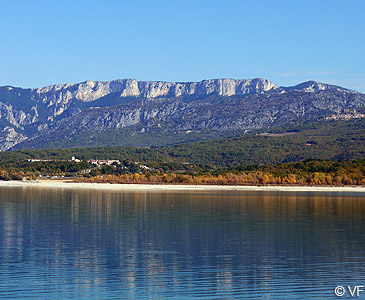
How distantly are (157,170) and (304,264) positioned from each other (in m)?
165

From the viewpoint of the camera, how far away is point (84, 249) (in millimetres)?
36000

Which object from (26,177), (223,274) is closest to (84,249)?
(223,274)

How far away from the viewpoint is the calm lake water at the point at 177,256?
25.9 m

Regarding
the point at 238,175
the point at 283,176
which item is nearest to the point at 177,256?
the point at 283,176

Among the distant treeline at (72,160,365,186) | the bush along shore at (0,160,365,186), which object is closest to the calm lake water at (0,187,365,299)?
the distant treeline at (72,160,365,186)

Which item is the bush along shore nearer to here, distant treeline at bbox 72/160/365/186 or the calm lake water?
distant treeline at bbox 72/160/365/186

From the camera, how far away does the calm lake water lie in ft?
85.0

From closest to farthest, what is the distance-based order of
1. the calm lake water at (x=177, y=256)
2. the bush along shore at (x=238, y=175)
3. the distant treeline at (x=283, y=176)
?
1. the calm lake water at (x=177, y=256)
2. the distant treeline at (x=283, y=176)
3. the bush along shore at (x=238, y=175)

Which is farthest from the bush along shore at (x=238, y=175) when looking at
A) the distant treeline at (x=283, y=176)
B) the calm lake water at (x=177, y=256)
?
the calm lake water at (x=177, y=256)

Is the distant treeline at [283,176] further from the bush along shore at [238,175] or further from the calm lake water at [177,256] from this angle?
the calm lake water at [177,256]

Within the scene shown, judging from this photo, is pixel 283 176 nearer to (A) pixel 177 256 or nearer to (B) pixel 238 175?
(B) pixel 238 175

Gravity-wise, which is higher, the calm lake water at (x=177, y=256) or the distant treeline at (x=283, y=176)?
the distant treeline at (x=283, y=176)

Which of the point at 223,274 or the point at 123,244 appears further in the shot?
the point at 123,244

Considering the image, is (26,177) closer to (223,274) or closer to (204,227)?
(204,227)
